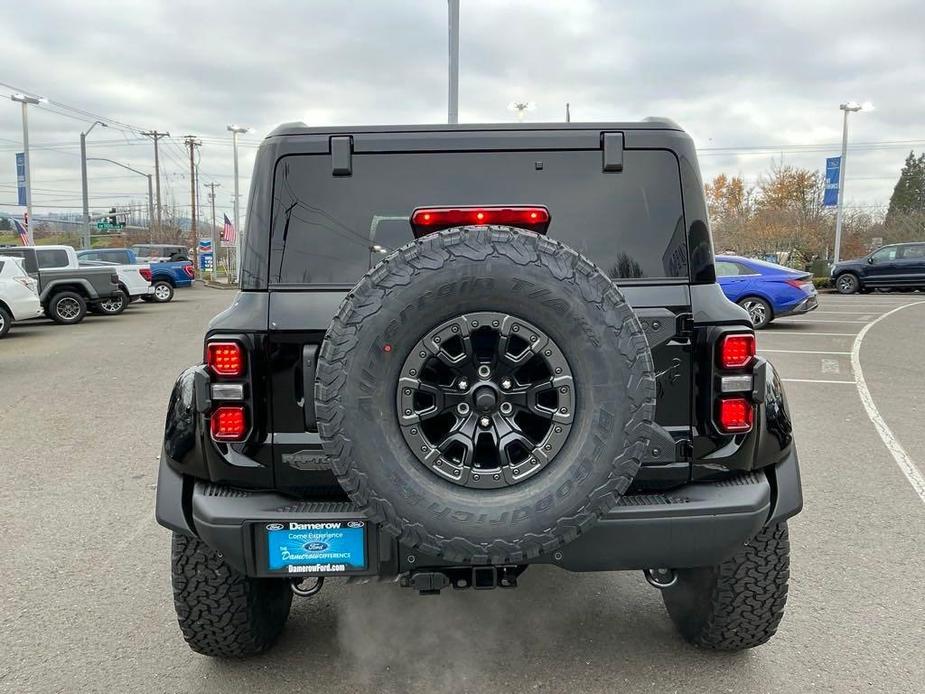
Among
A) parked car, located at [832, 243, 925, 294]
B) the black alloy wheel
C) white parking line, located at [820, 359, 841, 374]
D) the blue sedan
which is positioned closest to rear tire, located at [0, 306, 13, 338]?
the blue sedan

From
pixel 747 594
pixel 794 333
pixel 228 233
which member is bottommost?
pixel 794 333

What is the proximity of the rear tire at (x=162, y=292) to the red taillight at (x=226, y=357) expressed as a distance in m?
24.2

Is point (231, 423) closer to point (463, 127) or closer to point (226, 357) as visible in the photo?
point (226, 357)

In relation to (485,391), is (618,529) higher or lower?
lower

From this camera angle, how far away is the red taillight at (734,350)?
2.48 metres

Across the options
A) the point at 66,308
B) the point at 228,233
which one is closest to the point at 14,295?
the point at 66,308

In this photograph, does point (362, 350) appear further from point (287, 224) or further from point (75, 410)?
point (75, 410)

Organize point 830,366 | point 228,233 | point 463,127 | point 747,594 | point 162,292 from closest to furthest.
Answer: point 463,127 < point 747,594 < point 830,366 < point 162,292 < point 228,233

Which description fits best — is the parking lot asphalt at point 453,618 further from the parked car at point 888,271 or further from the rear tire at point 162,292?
the parked car at point 888,271

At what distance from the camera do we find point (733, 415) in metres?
2.50

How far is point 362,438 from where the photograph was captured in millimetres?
2119

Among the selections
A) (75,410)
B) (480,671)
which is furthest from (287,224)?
(75,410)

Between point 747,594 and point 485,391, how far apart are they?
1.43 m

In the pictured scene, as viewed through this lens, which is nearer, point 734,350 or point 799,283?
point 734,350
